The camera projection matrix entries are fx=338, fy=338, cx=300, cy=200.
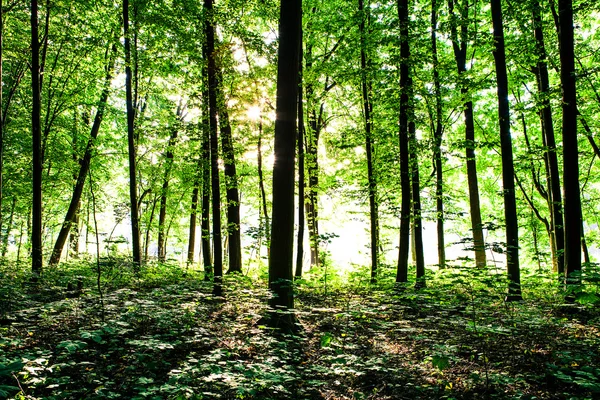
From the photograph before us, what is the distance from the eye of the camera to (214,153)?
9.05 metres

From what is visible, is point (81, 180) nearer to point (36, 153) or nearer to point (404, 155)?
point (36, 153)

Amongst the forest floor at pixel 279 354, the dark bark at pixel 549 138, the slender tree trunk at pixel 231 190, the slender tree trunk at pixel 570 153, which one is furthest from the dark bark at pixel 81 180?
the slender tree trunk at pixel 570 153

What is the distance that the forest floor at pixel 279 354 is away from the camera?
377cm

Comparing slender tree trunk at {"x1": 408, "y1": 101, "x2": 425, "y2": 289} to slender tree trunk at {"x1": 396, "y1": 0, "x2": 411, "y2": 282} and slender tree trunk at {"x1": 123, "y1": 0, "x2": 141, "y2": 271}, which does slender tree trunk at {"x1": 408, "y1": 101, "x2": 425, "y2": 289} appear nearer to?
slender tree trunk at {"x1": 396, "y1": 0, "x2": 411, "y2": 282}

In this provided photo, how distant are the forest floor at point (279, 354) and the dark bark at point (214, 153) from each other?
4.13 feet

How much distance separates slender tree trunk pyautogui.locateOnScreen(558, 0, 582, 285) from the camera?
7.30 m

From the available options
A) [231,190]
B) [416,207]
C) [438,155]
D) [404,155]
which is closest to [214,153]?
[231,190]

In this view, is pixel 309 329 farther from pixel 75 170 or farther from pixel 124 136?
pixel 124 136

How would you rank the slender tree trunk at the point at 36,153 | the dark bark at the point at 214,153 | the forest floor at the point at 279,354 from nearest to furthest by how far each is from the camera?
the forest floor at the point at 279,354 → the dark bark at the point at 214,153 → the slender tree trunk at the point at 36,153

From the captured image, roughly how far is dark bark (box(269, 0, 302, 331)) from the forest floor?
0.80m

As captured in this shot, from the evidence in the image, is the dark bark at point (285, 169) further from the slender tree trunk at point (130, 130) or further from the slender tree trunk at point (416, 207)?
the slender tree trunk at point (130, 130)

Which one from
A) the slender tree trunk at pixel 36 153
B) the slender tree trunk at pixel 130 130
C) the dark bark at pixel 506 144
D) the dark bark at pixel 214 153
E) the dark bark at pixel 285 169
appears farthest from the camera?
the slender tree trunk at pixel 130 130

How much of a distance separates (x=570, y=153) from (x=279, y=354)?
741 centimetres

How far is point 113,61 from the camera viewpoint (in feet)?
49.2
